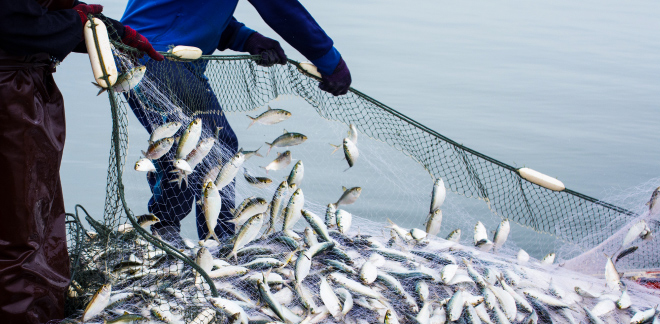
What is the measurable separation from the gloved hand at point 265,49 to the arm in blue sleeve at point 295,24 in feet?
0.53

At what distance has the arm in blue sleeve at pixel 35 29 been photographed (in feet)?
6.72

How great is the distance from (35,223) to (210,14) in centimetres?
163

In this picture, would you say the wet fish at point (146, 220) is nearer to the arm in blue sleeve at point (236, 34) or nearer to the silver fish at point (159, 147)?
the silver fish at point (159, 147)

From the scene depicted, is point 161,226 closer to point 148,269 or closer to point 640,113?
point 148,269

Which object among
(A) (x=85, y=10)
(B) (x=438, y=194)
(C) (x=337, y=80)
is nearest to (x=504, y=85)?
(B) (x=438, y=194)

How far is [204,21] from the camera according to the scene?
11.2 ft

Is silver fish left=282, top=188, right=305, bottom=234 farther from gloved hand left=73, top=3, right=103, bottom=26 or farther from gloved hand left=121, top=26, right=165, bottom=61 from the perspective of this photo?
gloved hand left=73, top=3, right=103, bottom=26

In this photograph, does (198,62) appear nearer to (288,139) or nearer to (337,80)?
(288,139)

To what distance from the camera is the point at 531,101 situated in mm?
9227

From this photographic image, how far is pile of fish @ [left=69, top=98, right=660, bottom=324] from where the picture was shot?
8.63 feet

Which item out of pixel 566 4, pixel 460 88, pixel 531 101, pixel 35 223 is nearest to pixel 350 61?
pixel 460 88

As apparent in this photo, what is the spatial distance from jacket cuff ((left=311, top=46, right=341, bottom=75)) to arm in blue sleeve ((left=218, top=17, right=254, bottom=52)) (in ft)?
2.03

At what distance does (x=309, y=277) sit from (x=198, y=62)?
1.35m

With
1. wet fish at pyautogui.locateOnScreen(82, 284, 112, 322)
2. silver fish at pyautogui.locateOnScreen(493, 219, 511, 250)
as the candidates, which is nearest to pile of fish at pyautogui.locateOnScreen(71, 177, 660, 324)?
wet fish at pyautogui.locateOnScreen(82, 284, 112, 322)
